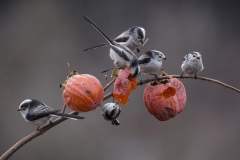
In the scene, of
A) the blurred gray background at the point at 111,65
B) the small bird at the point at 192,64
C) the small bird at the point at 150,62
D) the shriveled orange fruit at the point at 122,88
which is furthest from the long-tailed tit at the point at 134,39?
the blurred gray background at the point at 111,65

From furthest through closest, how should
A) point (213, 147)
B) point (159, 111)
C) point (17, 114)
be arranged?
point (17, 114), point (213, 147), point (159, 111)

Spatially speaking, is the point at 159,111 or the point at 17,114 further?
the point at 17,114

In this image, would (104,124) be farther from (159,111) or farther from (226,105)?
(159,111)

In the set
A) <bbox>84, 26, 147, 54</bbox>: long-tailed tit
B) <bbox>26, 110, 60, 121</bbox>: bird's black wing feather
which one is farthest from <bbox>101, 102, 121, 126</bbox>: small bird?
<bbox>84, 26, 147, 54</bbox>: long-tailed tit

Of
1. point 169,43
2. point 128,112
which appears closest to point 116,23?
point 169,43

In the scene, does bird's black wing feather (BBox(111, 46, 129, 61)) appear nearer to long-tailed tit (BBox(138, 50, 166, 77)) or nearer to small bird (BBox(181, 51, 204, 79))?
long-tailed tit (BBox(138, 50, 166, 77))

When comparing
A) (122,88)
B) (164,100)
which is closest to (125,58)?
(122,88)

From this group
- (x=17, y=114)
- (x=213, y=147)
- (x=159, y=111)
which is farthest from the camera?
Result: (x=17, y=114)

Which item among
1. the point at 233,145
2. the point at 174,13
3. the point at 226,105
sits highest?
the point at 174,13
